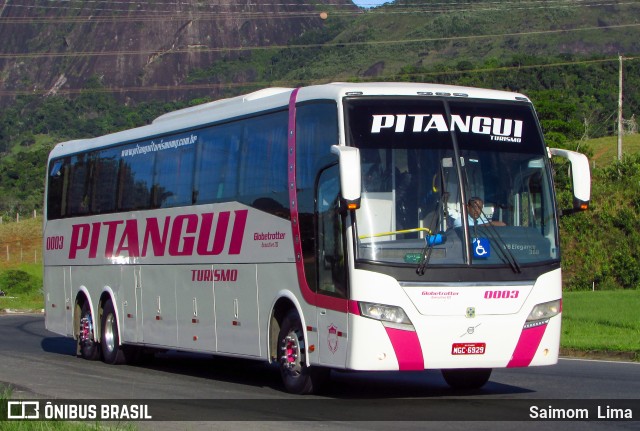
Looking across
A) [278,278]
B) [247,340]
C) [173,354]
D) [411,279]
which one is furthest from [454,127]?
[173,354]

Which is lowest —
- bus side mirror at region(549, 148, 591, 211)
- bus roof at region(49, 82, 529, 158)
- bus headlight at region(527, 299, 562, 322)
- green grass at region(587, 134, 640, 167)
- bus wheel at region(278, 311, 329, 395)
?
bus wheel at region(278, 311, 329, 395)

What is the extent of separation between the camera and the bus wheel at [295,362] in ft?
45.2

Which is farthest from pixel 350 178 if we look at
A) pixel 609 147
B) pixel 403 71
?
pixel 403 71

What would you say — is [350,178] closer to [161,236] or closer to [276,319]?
[276,319]

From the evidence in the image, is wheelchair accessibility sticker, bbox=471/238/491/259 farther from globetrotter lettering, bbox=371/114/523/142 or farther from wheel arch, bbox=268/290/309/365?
wheel arch, bbox=268/290/309/365

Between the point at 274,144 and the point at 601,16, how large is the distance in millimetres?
173987

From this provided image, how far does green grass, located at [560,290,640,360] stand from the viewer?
68.3 ft

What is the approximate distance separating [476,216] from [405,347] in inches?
64.1

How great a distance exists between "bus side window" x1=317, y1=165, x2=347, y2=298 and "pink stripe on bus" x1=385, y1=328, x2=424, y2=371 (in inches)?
27.9

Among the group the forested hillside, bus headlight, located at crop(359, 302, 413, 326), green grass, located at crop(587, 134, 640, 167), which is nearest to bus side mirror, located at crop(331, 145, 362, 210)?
bus headlight, located at crop(359, 302, 413, 326)

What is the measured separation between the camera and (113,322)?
1991 centimetres

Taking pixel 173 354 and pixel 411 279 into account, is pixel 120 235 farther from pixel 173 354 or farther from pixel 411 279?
pixel 411 279

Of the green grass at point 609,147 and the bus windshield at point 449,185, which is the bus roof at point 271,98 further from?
the green grass at point 609,147

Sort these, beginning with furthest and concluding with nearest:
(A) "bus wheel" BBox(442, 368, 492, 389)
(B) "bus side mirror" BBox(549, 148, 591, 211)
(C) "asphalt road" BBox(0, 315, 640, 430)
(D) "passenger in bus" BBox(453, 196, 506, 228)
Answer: (A) "bus wheel" BBox(442, 368, 492, 389), (B) "bus side mirror" BBox(549, 148, 591, 211), (D) "passenger in bus" BBox(453, 196, 506, 228), (C) "asphalt road" BBox(0, 315, 640, 430)
